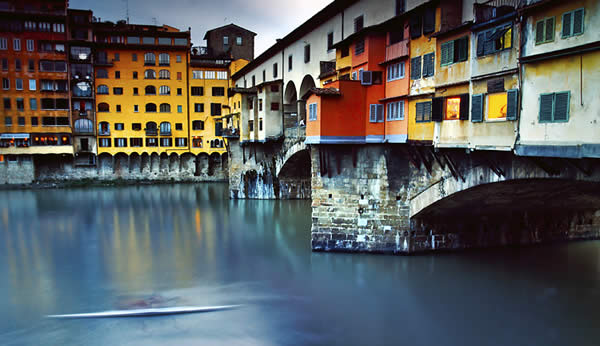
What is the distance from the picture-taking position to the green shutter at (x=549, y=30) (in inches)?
353

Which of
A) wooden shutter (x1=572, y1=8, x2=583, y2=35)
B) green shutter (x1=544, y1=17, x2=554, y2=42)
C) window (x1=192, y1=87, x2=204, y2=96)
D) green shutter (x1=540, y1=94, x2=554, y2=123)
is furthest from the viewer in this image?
window (x1=192, y1=87, x2=204, y2=96)

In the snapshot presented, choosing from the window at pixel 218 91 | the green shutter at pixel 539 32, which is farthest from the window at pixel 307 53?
the window at pixel 218 91

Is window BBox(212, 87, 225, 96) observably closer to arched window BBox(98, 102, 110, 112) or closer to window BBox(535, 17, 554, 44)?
arched window BBox(98, 102, 110, 112)

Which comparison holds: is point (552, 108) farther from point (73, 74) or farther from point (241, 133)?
point (73, 74)

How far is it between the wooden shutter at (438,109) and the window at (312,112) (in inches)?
192

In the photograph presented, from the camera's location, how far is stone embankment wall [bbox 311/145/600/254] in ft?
46.7

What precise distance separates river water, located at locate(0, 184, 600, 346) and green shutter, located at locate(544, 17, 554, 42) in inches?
291

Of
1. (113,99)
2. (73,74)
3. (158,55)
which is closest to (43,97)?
(73,74)

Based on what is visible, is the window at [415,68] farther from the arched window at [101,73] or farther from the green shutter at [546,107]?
the arched window at [101,73]

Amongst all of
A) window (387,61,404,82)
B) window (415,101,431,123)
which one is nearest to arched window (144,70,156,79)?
window (387,61,404,82)

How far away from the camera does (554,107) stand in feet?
29.9

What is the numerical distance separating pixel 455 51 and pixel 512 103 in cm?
286

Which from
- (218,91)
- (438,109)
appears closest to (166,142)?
(218,91)

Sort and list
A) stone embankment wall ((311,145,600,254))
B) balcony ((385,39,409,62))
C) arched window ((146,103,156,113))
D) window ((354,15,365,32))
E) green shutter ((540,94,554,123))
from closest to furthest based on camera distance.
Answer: green shutter ((540,94,554,123)) < stone embankment wall ((311,145,600,254)) < balcony ((385,39,409,62)) < window ((354,15,365,32)) < arched window ((146,103,156,113))
